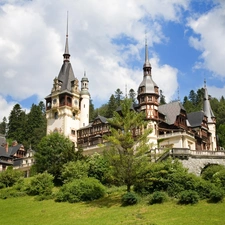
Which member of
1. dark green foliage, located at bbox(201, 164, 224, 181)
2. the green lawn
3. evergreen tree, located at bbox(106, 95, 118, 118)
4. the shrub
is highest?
evergreen tree, located at bbox(106, 95, 118, 118)

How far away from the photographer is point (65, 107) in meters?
73.6

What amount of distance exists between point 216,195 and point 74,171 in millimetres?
18800

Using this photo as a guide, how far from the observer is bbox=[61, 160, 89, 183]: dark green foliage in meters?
45.8

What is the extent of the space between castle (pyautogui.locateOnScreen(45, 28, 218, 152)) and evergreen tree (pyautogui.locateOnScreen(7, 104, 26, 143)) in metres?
23.7

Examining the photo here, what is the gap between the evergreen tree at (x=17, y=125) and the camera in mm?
96688

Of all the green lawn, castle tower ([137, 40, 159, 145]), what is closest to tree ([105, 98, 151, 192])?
the green lawn

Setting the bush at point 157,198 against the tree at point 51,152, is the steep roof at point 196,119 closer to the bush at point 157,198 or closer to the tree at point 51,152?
the tree at point 51,152

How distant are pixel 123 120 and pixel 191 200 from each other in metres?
10.0

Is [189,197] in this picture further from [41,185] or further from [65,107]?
[65,107]

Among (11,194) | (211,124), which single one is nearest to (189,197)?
(11,194)

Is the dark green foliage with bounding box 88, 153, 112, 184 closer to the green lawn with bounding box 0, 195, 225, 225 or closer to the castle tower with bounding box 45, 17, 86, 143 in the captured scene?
the green lawn with bounding box 0, 195, 225, 225

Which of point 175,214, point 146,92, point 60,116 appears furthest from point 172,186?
point 60,116

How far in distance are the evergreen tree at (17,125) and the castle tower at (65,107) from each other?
2340 centimetres

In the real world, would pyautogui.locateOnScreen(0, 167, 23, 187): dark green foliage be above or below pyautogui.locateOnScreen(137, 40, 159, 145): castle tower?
below
